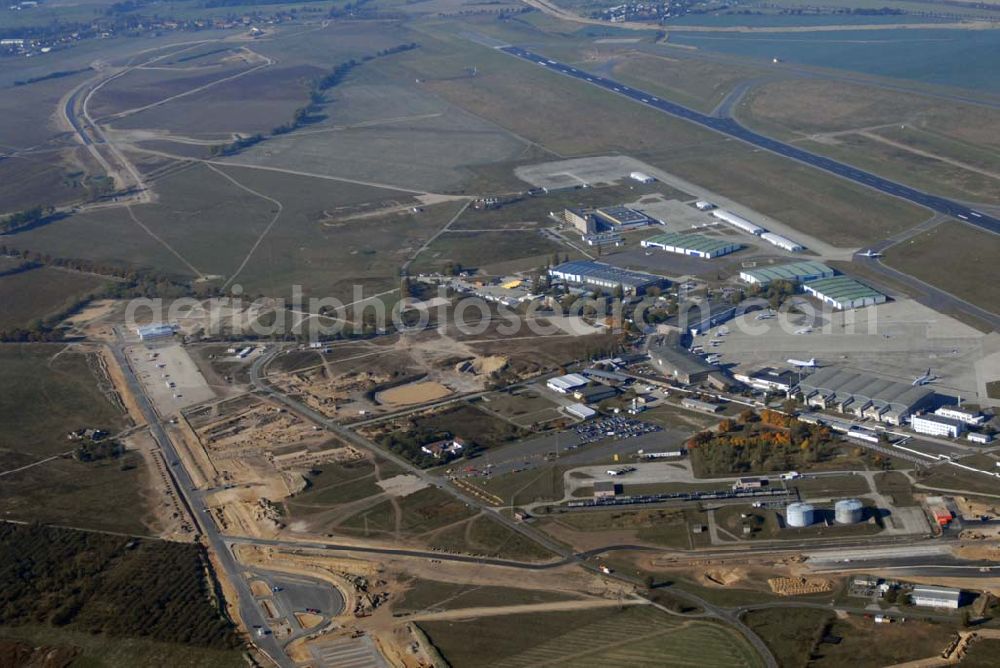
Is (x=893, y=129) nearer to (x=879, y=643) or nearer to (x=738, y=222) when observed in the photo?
(x=738, y=222)

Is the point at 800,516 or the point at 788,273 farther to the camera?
the point at 788,273

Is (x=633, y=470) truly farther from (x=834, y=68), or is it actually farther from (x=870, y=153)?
(x=834, y=68)

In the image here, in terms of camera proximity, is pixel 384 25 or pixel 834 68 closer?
pixel 834 68

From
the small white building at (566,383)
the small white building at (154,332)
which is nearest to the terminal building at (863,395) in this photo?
the small white building at (566,383)

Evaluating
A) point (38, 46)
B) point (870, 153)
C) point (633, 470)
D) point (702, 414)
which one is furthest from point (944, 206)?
point (38, 46)

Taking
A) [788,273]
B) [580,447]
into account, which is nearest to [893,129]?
[788,273]

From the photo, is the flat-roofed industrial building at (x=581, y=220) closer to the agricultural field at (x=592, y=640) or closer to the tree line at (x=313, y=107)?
the tree line at (x=313, y=107)
